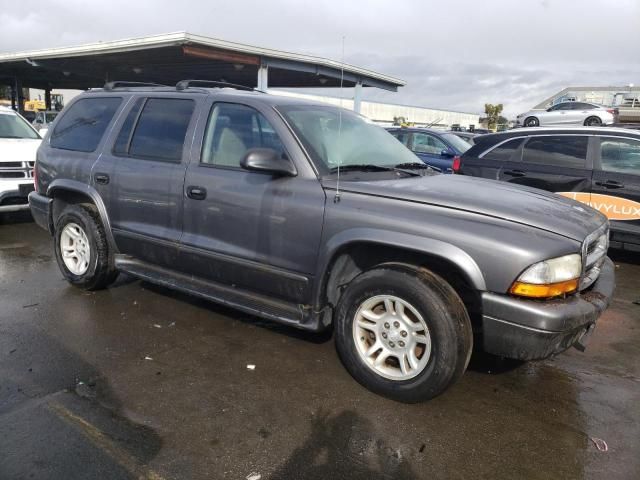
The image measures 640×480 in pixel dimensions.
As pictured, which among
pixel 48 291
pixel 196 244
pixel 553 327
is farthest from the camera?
pixel 48 291

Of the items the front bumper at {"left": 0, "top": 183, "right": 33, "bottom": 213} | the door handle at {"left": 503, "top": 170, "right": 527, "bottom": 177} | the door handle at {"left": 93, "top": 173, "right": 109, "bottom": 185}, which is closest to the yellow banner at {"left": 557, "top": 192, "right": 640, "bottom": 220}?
the door handle at {"left": 503, "top": 170, "right": 527, "bottom": 177}

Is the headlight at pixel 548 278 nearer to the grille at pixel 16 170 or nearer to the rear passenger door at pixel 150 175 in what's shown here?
the rear passenger door at pixel 150 175

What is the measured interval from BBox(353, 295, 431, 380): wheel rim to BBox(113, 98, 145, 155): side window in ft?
8.51

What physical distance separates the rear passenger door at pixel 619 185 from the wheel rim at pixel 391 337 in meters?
4.38

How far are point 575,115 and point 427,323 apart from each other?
2175 cm

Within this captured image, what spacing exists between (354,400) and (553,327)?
1229 mm

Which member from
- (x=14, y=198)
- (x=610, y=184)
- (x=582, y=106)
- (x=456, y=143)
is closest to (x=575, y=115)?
(x=582, y=106)

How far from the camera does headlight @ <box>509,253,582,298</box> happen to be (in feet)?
9.04

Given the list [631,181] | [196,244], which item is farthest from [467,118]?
[196,244]

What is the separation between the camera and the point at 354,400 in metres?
3.16

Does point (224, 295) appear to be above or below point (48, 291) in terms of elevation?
above

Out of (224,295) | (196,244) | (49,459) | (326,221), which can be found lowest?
(49,459)

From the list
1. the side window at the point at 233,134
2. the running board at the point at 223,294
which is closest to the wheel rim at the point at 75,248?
the running board at the point at 223,294

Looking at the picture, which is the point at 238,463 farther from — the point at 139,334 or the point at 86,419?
the point at 139,334
